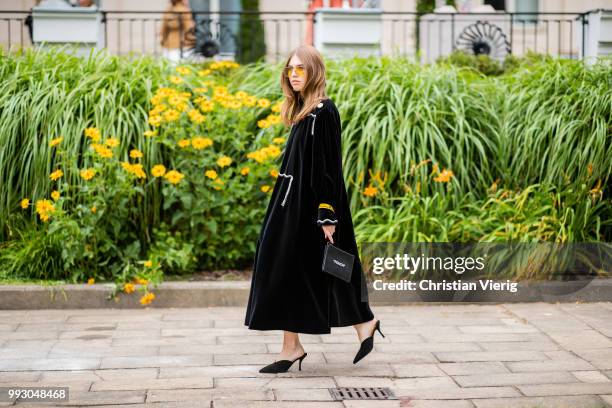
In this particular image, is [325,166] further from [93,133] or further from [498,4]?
[498,4]

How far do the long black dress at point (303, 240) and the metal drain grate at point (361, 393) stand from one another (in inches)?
13.5

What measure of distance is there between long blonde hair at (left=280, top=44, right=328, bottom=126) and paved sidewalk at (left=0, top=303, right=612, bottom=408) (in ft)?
4.94

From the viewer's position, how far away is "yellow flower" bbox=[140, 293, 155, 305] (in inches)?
262

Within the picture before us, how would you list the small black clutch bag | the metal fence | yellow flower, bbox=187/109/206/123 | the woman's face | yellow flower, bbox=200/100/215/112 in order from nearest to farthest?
the small black clutch bag < the woman's face < yellow flower, bbox=187/109/206/123 < yellow flower, bbox=200/100/215/112 < the metal fence

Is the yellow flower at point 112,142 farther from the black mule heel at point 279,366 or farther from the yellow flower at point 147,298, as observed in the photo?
the black mule heel at point 279,366

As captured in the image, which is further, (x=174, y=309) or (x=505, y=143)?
(x=505, y=143)

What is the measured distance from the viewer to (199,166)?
7312 mm

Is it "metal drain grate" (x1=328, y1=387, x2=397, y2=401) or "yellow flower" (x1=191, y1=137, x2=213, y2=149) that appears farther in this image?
"yellow flower" (x1=191, y1=137, x2=213, y2=149)

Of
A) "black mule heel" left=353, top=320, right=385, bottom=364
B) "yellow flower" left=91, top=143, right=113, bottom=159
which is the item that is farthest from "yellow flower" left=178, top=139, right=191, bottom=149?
"black mule heel" left=353, top=320, right=385, bottom=364

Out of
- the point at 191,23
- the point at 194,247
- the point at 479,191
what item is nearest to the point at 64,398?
the point at 194,247

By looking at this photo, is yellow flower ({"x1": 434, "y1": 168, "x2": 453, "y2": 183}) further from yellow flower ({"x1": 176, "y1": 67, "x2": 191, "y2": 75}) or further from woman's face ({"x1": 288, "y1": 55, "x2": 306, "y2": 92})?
woman's face ({"x1": 288, "y1": 55, "x2": 306, "y2": 92})

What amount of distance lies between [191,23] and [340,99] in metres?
6.97

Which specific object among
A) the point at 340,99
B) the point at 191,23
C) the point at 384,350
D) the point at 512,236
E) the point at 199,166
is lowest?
the point at 384,350

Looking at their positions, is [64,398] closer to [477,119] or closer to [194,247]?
[194,247]
